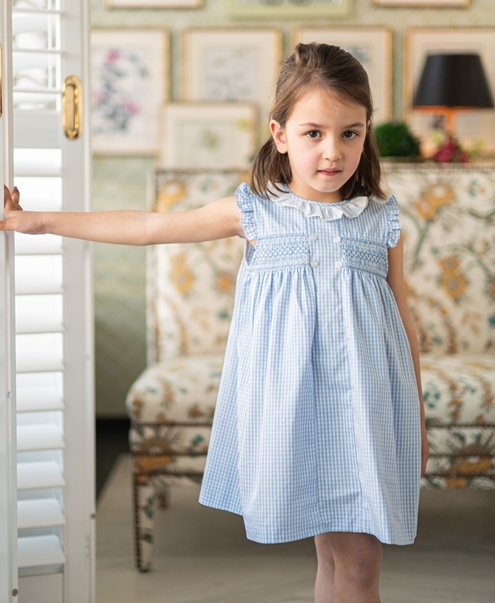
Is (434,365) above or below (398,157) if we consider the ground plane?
below

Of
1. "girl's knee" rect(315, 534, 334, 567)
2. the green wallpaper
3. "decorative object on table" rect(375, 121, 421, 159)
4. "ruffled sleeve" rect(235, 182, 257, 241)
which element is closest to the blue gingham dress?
"ruffled sleeve" rect(235, 182, 257, 241)

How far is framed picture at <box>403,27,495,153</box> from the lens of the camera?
124 inches

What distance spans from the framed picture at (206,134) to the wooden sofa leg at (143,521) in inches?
65.5

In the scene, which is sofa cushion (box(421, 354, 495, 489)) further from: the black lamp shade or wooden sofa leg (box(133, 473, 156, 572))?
the black lamp shade

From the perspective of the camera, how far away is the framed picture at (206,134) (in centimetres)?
317

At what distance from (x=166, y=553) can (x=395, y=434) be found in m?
1.00

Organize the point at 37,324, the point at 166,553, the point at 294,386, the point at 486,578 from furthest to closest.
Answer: the point at 166,553, the point at 486,578, the point at 37,324, the point at 294,386

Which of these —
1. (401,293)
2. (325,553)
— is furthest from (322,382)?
(325,553)

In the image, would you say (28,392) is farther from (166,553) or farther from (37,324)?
(166,553)

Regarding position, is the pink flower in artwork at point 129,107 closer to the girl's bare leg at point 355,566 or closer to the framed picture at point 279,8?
the framed picture at point 279,8

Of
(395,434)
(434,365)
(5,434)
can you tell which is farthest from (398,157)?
(5,434)

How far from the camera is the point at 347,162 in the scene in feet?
3.92

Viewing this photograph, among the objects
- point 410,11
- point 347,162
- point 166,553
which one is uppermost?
point 410,11

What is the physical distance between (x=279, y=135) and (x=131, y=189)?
2085 mm
